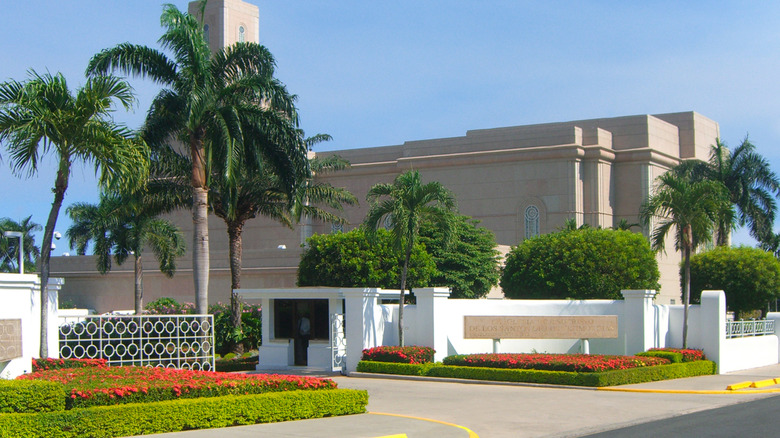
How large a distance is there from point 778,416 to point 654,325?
1101cm

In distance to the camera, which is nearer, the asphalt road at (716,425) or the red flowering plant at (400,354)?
the asphalt road at (716,425)

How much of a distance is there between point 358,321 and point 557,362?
5845 millimetres

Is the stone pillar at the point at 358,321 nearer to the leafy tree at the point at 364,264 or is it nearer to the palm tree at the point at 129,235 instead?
the leafy tree at the point at 364,264

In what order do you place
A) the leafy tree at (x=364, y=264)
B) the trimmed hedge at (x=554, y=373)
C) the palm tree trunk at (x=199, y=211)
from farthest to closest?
the leafy tree at (x=364, y=264) → the palm tree trunk at (x=199, y=211) → the trimmed hedge at (x=554, y=373)

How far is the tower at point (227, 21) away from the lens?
60.7m

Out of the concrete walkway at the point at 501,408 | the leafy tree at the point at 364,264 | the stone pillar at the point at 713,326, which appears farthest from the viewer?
the leafy tree at the point at 364,264

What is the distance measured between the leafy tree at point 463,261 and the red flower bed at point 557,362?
14.3 m

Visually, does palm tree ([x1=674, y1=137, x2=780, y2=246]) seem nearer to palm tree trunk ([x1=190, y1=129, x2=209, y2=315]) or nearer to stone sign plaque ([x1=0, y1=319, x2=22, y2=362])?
palm tree trunk ([x1=190, y1=129, x2=209, y2=315])

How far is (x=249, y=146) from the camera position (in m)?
25.2

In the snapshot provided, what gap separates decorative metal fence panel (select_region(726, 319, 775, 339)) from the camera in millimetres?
26677

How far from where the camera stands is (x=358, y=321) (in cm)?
2441

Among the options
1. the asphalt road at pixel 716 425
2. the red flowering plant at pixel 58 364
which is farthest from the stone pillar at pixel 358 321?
the asphalt road at pixel 716 425

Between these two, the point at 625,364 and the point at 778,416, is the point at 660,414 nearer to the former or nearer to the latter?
the point at 778,416

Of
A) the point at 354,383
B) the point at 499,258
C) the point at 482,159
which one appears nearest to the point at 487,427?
the point at 354,383
